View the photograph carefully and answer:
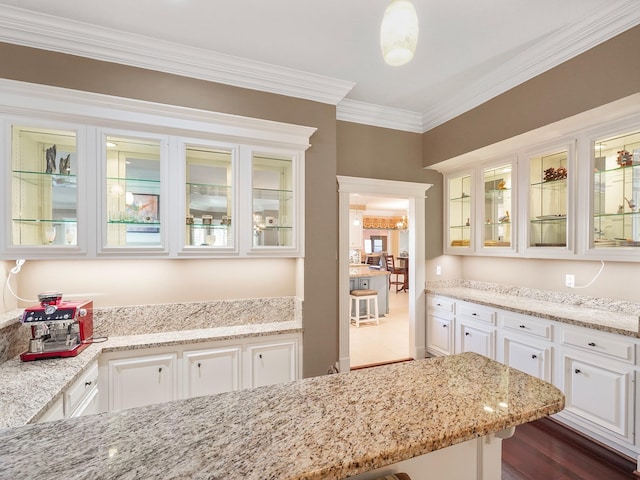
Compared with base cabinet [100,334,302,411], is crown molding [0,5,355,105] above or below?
above

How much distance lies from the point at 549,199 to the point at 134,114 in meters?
3.61

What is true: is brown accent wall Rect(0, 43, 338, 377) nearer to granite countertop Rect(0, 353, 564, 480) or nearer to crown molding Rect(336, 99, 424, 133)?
crown molding Rect(336, 99, 424, 133)

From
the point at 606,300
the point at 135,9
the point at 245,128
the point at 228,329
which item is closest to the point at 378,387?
the point at 228,329

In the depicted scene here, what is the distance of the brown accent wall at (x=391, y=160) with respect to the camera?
3500 millimetres

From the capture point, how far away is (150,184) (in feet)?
7.78

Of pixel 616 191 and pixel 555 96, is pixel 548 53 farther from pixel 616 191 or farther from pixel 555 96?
pixel 616 191

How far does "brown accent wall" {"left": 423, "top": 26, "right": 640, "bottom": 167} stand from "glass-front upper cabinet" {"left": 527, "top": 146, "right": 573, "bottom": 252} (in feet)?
1.37

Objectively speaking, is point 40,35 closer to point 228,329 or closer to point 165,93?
A: point 165,93

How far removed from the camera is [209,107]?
2.58m

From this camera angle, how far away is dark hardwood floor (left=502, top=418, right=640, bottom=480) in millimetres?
2037

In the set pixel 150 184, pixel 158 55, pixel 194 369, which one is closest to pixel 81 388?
pixel 194 369

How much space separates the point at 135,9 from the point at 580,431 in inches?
173

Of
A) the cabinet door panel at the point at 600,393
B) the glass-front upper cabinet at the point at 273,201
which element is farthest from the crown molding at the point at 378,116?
the cabinet door panel at the point at 600,393

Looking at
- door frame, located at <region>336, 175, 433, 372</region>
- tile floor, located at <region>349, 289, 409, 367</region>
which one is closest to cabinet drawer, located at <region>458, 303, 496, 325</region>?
door frame, located at <region>336, 175, 433, 372</region>
